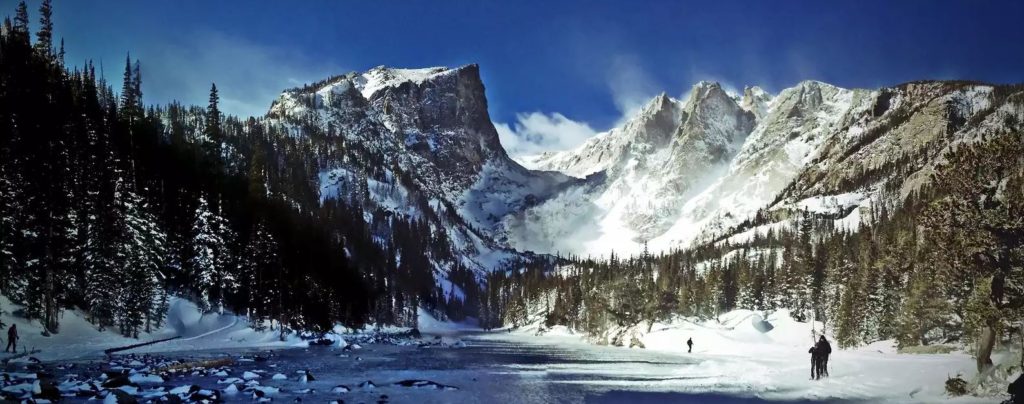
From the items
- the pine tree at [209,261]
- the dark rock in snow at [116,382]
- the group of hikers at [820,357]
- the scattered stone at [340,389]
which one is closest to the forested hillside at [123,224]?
the pine tree at [209,261]

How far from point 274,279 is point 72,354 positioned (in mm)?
45883

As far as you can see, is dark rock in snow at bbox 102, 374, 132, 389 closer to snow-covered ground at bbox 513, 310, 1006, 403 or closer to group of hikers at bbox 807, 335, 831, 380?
snow-covered ground at bbox 513, 310, 1006, 403

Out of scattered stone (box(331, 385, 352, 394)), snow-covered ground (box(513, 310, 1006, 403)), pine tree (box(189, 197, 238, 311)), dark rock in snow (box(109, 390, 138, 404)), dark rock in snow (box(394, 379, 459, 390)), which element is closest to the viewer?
dark rock in snow (box(109, 390, 138, 404))

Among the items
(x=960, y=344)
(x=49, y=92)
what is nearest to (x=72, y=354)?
(x=49, y=92)

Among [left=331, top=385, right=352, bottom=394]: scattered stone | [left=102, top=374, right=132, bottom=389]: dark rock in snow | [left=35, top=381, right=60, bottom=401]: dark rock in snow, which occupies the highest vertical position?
[left=35, top=381, right=60, bottom=401]: dark rock in snow

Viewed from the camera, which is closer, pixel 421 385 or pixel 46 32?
pixel 421 385

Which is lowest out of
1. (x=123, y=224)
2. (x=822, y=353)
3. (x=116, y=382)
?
(x=822, y=353)

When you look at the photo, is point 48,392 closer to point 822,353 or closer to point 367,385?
point 367,385

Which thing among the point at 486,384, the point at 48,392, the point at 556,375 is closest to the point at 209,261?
the point at 556,375

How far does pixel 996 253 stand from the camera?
2756 centimetres

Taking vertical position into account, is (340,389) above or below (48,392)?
below

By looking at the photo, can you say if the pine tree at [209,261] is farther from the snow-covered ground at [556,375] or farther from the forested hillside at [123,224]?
the snow-covered ground at [556,375]

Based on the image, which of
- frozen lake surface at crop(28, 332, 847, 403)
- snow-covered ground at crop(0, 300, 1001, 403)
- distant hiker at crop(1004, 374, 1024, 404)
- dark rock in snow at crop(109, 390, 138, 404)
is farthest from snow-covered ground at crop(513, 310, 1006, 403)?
dark rock in snow at crop(109, 390, 138, 404)

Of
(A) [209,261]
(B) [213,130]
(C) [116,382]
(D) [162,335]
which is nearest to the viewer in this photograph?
(C) [116,382]
